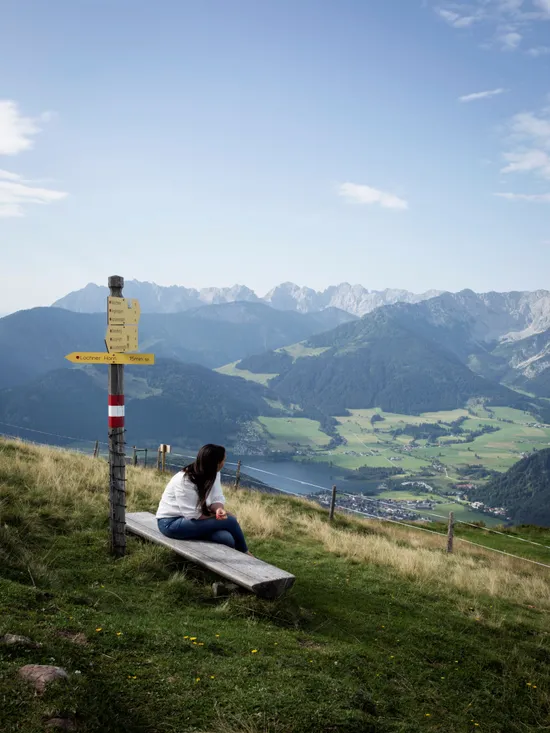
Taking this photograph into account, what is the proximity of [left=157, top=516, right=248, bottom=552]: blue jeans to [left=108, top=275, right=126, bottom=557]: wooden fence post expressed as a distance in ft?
2.11

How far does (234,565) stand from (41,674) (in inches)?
130

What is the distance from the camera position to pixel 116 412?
775cm

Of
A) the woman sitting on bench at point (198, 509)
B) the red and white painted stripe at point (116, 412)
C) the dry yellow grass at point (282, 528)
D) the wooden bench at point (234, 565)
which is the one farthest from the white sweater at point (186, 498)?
the dry yellow grass at point (282, 528)

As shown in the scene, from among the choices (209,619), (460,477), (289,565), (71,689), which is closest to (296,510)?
(289,565)

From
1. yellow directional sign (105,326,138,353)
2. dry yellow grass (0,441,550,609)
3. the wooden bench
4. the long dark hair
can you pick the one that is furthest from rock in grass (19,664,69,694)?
dry yellow grass (0,441,550,609)

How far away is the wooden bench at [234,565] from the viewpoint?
652cm

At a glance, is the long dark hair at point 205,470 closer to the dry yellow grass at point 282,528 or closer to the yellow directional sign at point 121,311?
the yellow directional sign at point 121,311

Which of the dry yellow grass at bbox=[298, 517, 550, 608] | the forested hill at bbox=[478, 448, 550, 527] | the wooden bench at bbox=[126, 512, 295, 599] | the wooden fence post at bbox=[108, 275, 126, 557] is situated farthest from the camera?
the forested hill at bbox=[478, 448, 550, 527]

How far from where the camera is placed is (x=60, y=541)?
26.3 ft

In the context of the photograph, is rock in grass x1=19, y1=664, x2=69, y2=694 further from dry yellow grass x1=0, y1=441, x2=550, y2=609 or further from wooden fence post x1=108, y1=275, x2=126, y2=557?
dry yellow grass x1=0, y1=441, x2=550, y2=609

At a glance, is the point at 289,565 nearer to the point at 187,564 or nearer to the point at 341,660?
the point at 187,564

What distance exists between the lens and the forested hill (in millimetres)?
139875

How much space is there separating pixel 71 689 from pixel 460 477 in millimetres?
199894

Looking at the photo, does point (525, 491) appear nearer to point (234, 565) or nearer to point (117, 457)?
point (234, 565)
